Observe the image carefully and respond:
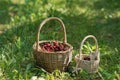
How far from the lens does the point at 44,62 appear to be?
17.4 ft

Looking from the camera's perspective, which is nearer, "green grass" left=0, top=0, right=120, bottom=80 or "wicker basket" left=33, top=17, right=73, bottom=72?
"wicker basket" left=33, top=17, right=73, bottom=72

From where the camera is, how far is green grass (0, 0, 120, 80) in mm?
5344

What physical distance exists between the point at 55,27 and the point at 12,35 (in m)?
0.97

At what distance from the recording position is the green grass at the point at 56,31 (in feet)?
17.5

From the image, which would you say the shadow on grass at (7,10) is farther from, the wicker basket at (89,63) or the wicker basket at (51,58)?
the wicker basket at (89,63)

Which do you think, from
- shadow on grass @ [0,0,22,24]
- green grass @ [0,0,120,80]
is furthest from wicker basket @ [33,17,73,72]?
shadow on grass @ [0,0,22,24]

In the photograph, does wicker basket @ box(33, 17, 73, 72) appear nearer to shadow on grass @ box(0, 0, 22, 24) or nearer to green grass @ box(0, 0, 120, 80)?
green grass @ box(0, 0, 120, 80)

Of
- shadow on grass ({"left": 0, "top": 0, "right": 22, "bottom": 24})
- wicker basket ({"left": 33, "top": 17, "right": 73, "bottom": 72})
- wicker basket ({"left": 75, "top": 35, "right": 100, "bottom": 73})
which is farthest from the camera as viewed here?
shadow on grass ({"left": 0, "top": 0, "right": 22, "bottom": 24})

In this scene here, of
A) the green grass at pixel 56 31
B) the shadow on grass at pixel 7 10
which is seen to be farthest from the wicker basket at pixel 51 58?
the shadow on grass at pixel 7 10

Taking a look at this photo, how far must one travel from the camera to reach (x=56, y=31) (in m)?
7.32

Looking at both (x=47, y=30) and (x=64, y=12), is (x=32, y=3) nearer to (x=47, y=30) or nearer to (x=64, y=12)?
(x=64, y=12)

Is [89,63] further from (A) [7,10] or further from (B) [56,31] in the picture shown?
(A) [7,10]

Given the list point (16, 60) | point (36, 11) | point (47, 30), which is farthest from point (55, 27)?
point (16, 60)

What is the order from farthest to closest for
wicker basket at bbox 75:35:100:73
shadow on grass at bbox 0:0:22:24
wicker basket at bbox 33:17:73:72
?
shadow on grass at bbox 0:0:22:24
wicker basket at bbox 75:35:100:73
wicker basket at bbox 33:17:73:72
